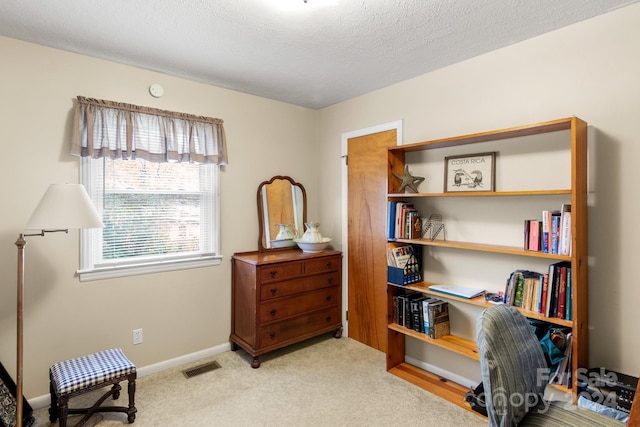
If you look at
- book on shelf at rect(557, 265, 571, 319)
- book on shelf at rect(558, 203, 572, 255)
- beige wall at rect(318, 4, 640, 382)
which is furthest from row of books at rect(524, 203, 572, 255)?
beige wall at rect(318, 4, 640, 382)

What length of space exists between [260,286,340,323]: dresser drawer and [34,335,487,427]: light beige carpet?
0.40 m

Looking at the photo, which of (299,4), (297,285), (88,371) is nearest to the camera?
(299,4)

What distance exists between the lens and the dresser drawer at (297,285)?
288 centimetres

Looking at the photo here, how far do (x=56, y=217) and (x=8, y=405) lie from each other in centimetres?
111

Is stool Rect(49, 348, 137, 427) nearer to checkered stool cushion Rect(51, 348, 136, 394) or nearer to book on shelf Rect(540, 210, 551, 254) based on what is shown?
checkered stool cushion Rect(51, 348, 136, 394)

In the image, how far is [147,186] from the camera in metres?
2.74

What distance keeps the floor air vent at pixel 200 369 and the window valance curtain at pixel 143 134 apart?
1725 mm

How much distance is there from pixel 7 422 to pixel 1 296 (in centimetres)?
78

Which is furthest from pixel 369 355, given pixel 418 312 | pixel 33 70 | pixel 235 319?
pixel 33 70

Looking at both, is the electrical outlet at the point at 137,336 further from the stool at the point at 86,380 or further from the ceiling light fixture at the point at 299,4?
the ceiling light fixture at the point at 299,4

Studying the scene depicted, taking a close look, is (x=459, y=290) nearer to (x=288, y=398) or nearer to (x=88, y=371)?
(x=288, y=398)

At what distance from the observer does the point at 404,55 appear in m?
2.44

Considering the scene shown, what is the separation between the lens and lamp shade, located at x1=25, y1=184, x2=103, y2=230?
6.08ft

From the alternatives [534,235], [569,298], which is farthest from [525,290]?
[534,235]
